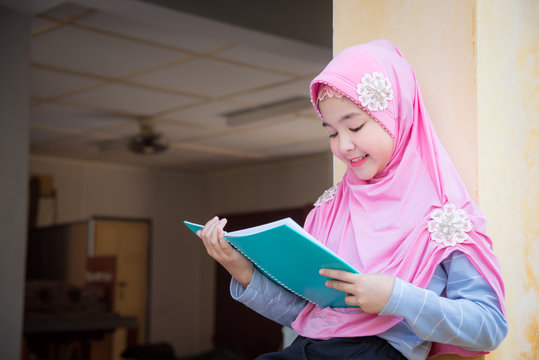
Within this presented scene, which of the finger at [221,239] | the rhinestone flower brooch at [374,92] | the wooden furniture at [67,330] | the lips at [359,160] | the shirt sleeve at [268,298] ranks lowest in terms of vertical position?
the wooden furniture at [67,330]

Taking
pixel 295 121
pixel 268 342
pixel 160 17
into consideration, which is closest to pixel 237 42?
pixel 160 17

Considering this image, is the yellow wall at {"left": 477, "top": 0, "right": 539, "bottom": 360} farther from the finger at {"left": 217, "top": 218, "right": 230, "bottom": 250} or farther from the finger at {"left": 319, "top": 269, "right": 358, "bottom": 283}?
the finger at {"left": 217, "top": 218, "right": 230, "bottom": 250}

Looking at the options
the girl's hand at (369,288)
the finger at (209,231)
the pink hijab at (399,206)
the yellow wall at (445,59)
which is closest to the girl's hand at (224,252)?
the finger at (209,231)

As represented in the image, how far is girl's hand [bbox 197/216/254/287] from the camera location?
1.21 meters

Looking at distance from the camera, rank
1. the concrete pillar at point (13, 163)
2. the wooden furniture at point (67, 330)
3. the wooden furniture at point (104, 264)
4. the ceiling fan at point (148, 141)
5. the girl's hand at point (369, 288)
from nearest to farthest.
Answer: the girl's hand at point (369, 288)
the concrete pillar at point (13, 163)
the wooden furniture at point (67, 330)
the wooden furniture at point (104, 264)
the ceiling fan at point (148, 141)

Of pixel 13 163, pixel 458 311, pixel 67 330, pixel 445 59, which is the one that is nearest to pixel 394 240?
pixel 458 311

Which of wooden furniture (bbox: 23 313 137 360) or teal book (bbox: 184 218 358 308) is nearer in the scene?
teal book (bbox: 184 218 358 308)

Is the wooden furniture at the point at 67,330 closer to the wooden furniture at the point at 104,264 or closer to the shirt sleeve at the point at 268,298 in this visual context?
the wooden furniture at the point at 104,264

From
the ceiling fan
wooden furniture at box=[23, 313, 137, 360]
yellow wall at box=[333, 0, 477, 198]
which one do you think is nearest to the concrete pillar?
wooden furniture at box=[23, 313, 137, 360]

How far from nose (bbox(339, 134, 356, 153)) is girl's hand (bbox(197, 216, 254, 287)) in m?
0.25

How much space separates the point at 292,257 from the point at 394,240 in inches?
6.7

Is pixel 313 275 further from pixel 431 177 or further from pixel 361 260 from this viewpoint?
pixel 431 177

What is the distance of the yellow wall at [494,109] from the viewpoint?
1.25m

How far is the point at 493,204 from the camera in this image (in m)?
1.26
